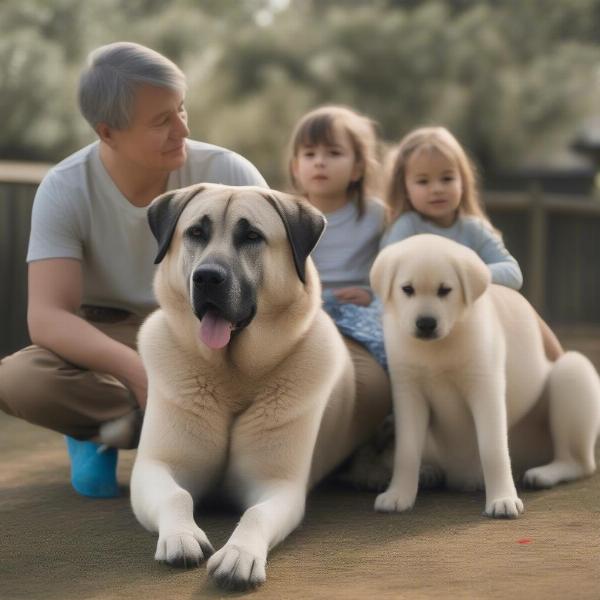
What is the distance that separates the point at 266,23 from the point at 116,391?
76.8 ft

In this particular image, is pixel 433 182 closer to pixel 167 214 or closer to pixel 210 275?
pixel 167 214

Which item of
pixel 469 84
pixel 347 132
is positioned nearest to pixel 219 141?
pixel 469 84

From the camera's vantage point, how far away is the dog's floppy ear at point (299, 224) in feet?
11.0

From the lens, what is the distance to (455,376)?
366 cm

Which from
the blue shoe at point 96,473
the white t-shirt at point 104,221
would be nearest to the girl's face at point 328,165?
the white t-shirt at point 104,221

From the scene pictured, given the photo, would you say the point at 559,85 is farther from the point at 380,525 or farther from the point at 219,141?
the point at 380,525

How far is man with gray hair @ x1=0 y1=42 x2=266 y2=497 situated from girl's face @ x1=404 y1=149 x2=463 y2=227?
741 mm

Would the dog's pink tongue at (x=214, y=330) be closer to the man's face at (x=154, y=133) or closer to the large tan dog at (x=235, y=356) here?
the large tan dog at (x=235, y=356)

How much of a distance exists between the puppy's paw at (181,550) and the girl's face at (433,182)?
215 cm

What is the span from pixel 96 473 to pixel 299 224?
4.28 ft

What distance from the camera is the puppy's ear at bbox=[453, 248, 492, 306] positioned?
3619mm

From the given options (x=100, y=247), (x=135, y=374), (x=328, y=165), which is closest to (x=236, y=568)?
(x=135, y=374)

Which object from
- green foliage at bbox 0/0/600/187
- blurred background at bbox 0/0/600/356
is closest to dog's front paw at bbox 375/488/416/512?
blurred background at bbox 0/0/600/356

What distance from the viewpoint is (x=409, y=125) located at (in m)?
22.9
